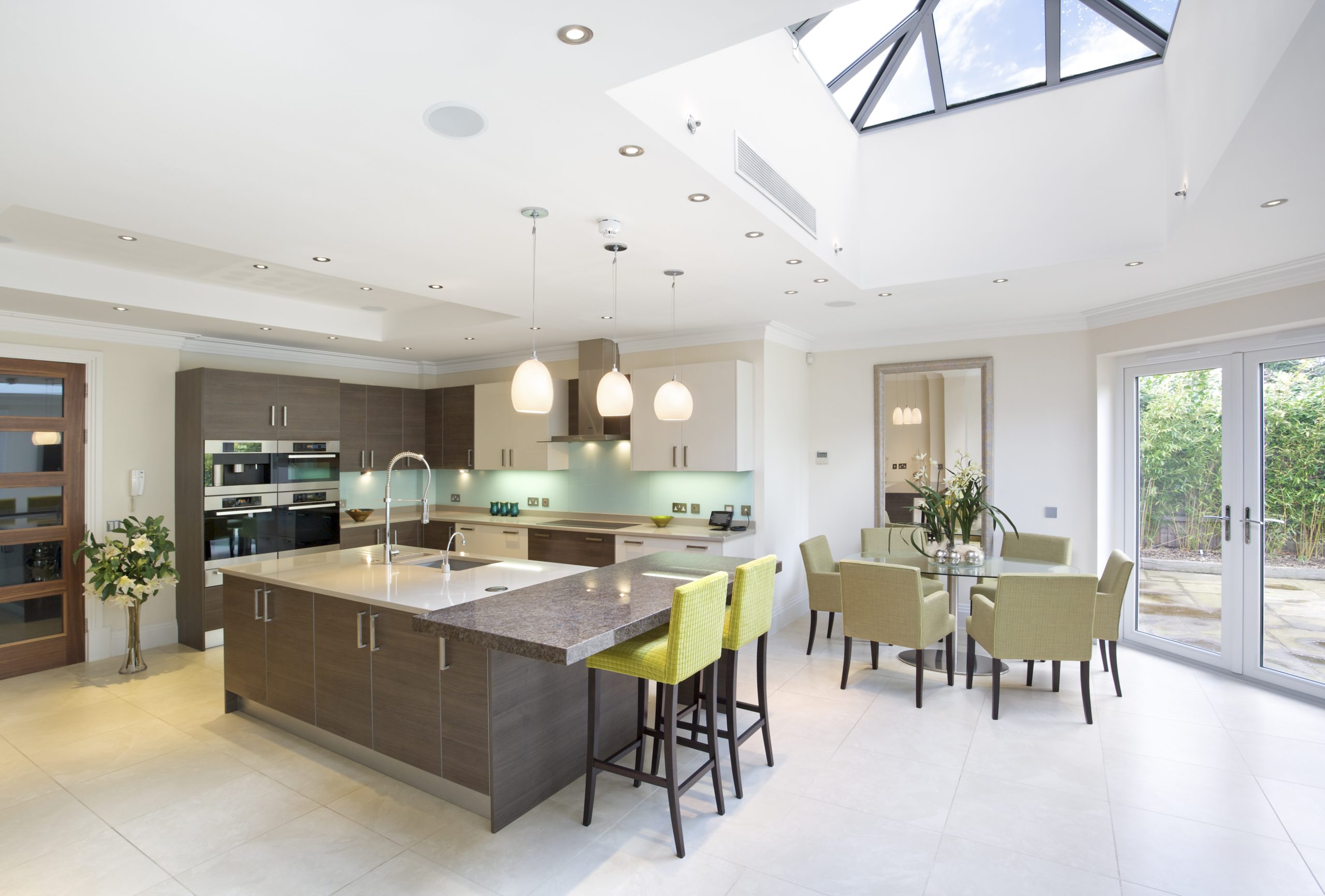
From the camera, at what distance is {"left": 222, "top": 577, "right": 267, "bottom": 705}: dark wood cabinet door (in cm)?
368

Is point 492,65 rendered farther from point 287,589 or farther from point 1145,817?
point 1145,817

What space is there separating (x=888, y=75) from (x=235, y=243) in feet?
13.2

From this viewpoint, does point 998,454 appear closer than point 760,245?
No

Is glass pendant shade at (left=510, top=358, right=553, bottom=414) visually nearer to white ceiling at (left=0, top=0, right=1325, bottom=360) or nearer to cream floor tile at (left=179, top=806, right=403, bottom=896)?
white ceiling at (left=0, top=0, right=1325, bottom=360)

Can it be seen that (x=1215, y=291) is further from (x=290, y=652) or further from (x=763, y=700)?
(x=290, y=652)

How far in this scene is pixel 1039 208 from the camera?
387 centimetres

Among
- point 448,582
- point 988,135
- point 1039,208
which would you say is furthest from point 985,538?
point 448,582

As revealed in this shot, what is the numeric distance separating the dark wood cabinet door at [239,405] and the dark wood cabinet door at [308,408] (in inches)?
2.9

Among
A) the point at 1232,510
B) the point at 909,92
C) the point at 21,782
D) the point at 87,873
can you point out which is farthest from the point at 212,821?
the point at 1232,510

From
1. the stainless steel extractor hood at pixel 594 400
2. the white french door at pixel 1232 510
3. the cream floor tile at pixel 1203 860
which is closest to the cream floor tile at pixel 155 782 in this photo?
the stainless steel extractor hood at pixel 594 400

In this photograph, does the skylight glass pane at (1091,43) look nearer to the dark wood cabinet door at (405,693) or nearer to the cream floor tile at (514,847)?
the dark wood cabinet door at (405,693)

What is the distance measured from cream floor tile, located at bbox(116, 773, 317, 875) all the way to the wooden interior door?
3.01m

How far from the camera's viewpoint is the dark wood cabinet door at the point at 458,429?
7133mm

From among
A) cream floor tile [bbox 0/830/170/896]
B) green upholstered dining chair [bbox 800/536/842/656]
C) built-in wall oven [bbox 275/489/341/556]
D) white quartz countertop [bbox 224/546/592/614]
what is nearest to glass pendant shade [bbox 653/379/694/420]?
white quartz countertop [bbox 224/546/592/614]
